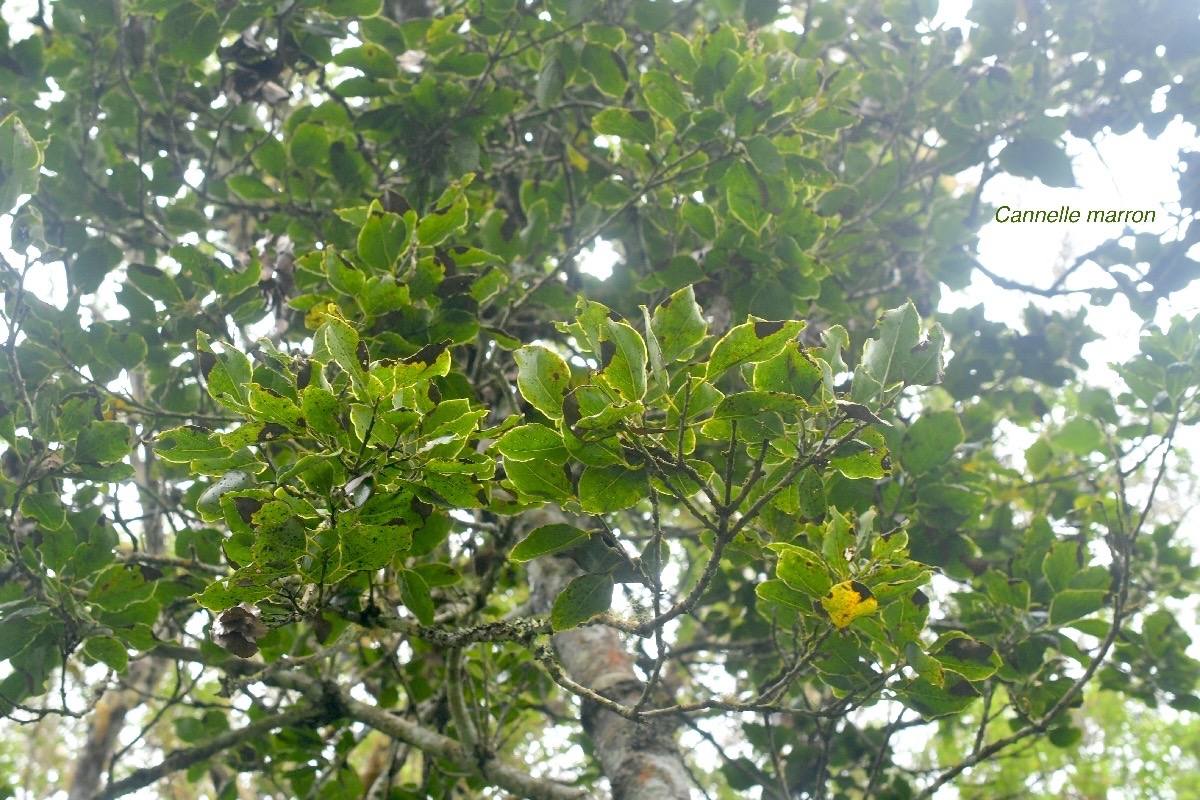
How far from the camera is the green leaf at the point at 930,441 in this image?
2.35 meters

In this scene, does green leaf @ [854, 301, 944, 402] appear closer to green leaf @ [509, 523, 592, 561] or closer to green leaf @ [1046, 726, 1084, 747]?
green leaf @ [509, 523, 592, 561]

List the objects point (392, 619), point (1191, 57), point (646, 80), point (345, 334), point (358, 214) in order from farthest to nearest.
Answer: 1. point (1191, 57)
2. point (646, 80)
3. point (358, 214)
4. point (392, 619)
5. point (345, 334)

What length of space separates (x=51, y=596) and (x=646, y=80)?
6.83 ft

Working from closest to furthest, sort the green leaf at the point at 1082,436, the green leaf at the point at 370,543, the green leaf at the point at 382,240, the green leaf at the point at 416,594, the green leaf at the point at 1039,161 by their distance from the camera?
the green leaf at the point at 370,543
the green leaf at the point at 416,594
the green leaf at the point at 382,240
the green leaf at the point at 1082,436
the green leaf at the point at 1039,161

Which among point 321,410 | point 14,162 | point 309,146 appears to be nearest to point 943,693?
point 321,410

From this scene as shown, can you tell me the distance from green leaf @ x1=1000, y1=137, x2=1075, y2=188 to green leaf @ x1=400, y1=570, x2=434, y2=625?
8.43ft

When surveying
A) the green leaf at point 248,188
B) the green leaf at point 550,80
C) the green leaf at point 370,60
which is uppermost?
the green leaf at point 550,80

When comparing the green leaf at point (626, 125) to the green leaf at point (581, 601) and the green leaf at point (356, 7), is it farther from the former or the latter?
the green leaf at point (581, 601)

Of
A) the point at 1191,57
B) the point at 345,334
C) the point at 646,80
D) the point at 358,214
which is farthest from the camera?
the point at 1191,57

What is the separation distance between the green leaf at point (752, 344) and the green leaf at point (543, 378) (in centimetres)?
23

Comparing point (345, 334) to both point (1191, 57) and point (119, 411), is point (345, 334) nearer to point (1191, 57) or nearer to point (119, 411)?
point (119, 411)

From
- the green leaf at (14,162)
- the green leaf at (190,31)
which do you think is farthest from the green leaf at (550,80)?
the green leaf at (14,162)

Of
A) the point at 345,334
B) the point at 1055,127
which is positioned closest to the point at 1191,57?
the point at 1055,127

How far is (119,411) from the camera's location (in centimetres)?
250
